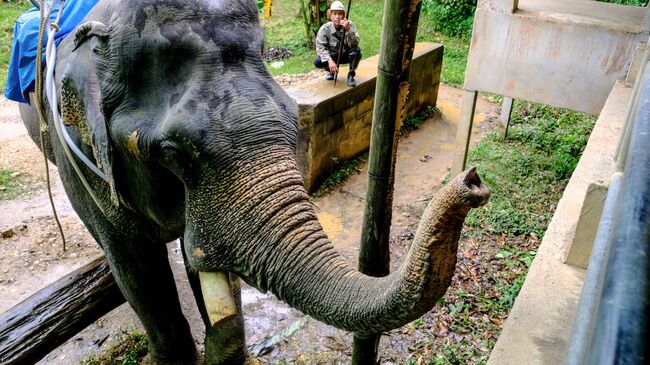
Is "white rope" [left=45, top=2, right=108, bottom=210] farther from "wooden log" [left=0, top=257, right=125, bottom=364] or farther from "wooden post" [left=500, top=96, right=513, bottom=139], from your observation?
"wooden post" [left=500, top=96, right=513, bottom=139]

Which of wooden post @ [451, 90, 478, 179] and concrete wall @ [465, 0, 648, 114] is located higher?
concrete wall @ [465, 0, 648, 114]

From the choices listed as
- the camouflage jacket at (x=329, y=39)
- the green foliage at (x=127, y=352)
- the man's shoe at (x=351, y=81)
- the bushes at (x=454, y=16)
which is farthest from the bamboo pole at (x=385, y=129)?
the bushes at (x=454, y=16)

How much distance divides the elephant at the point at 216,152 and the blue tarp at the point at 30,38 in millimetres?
569

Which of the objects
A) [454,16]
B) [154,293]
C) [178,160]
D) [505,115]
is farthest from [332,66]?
[454,16]

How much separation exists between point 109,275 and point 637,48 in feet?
17.1

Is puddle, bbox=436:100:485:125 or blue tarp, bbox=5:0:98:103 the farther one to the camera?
puddle, bbox=436:100:485:125

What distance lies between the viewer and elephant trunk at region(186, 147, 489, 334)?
1885 mm

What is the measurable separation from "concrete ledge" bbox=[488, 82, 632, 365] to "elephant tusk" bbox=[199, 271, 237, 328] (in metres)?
1.19

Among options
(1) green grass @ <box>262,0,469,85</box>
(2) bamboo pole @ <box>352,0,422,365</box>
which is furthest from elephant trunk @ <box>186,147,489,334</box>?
(1) green grass @ <box>262,0,469,85</box>

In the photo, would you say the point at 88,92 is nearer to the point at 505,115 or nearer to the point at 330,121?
the point at 330,121

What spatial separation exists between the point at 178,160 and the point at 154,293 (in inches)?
63.7

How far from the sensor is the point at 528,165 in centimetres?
735

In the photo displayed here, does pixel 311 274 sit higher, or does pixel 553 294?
pixel 311 274

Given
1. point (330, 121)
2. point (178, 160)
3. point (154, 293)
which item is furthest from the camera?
point (330, 121)
